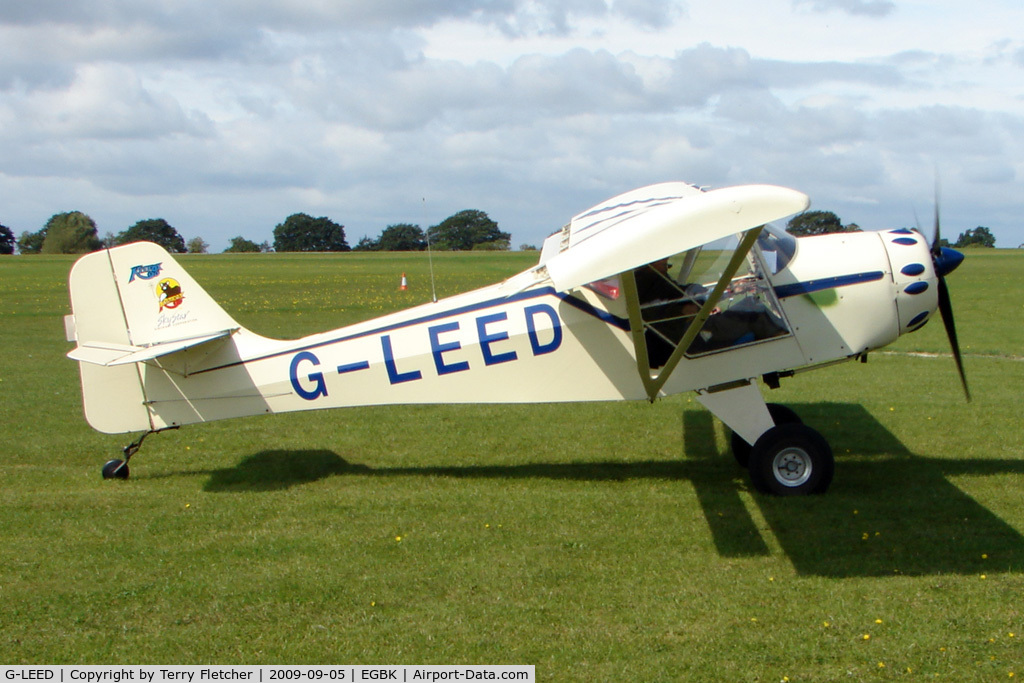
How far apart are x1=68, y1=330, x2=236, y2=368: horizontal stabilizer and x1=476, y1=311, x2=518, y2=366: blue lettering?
231cm

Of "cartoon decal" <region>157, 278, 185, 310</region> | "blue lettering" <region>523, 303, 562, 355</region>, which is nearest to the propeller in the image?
"blue lettering" <region>523, 303, 562, 355</region>

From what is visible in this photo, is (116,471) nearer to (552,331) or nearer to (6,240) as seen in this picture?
(552,331)

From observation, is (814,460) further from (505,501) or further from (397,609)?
(397,609)

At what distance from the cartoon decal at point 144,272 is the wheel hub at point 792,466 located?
18.6ft

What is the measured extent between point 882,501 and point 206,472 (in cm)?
A: 605

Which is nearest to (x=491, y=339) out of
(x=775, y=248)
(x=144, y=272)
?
(x=775, y=248)

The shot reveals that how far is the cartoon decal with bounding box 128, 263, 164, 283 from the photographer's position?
789 cm

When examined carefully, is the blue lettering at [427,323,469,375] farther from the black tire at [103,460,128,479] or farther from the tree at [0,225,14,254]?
the tree at [0,225,14,254]

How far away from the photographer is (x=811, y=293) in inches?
282

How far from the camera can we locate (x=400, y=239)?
92.6 metres

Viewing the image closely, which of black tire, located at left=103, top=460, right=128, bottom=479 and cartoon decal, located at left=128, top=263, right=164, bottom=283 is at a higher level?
→ cartoon decal, located at left=128, top=263, right=164, bottom=283

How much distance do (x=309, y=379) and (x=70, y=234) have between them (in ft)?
274

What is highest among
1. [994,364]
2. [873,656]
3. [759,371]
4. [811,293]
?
[811,293]

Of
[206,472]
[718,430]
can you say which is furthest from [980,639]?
[206,472]
